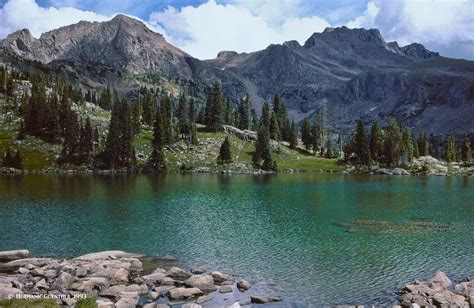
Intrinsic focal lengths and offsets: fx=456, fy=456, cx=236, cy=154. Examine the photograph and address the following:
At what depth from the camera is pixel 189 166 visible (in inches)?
7539

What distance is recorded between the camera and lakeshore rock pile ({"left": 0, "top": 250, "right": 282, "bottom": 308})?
1366 inches

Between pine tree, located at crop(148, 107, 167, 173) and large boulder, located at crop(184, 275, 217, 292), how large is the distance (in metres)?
146

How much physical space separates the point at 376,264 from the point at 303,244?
1106 cm

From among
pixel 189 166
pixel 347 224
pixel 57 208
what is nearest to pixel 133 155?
pixel 189 166

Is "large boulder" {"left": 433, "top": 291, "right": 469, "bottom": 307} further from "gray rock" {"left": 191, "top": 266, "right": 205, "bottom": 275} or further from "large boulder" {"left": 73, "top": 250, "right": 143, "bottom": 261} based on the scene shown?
"large boulder" {"left": 73, "top": 250, "right": 143, "bottom": 261}

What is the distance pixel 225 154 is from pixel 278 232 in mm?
134753

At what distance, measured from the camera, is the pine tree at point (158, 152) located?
603ft

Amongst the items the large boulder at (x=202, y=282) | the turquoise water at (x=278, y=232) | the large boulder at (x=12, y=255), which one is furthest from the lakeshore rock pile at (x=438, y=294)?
the large boulder at (x=12, y=255)

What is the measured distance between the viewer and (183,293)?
3591 centimetres

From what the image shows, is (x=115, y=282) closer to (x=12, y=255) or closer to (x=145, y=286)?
(x=145, y=286)

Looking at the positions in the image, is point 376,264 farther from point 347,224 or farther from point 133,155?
point 133,155

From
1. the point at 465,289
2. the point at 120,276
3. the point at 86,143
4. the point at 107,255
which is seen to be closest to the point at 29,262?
the point at 107,255

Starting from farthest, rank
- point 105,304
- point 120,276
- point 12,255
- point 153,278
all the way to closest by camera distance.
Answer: point 12,255 → point 153,278 → point 120,276 → point 105,304

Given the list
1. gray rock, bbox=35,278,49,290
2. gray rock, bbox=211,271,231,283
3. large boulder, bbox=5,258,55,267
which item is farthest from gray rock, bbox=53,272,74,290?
gray rock, bbox=211,271,231,283
